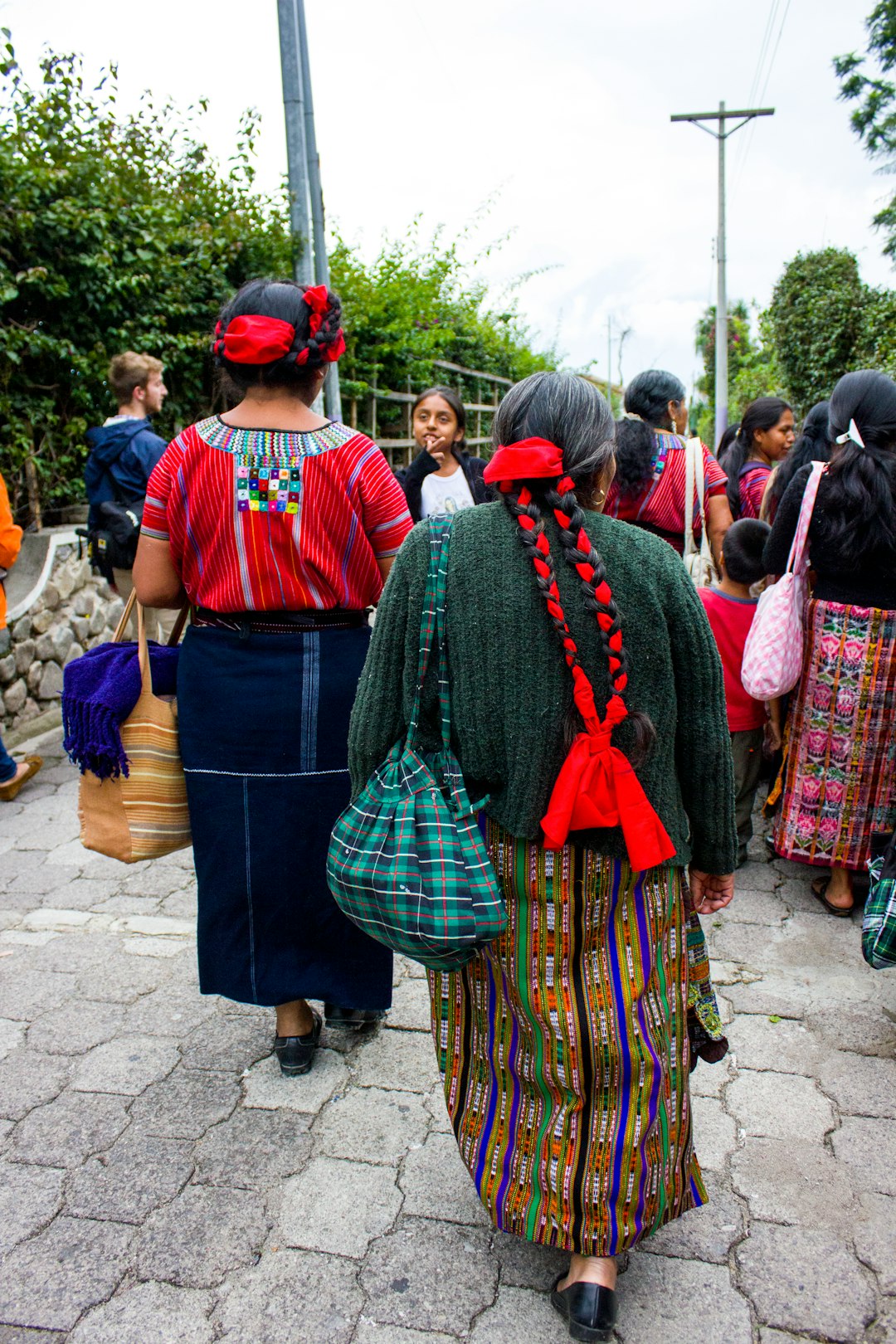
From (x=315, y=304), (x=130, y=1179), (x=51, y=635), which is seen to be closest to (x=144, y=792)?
(x=130, y=1179)

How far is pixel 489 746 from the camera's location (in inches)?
68.8

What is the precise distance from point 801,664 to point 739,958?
1018 mm

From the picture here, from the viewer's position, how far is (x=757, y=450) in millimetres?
5113

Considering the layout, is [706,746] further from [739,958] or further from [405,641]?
[739,958]

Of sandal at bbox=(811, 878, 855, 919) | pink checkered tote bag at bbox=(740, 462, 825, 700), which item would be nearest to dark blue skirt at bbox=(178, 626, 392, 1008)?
pink checkered tote bag at bbox=(740, 462, 825, 700)

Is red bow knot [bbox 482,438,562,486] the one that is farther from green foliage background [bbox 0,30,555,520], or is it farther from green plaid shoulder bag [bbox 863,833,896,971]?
green foliage background [bbox 0,30,555,520]

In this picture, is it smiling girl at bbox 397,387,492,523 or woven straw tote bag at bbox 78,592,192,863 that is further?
smiling girl at bbox 397,387,492,523

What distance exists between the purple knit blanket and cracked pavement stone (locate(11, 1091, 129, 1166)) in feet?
2.73

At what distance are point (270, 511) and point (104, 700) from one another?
2.11ft

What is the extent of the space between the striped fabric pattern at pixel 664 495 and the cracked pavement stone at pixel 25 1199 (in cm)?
303

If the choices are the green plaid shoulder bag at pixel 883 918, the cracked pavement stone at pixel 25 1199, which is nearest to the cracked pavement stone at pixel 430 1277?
the cracked pavement stone at pixel 25 1199

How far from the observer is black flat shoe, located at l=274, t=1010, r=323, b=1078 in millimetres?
2639

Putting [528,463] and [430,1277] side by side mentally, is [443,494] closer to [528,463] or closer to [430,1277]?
[528,463]

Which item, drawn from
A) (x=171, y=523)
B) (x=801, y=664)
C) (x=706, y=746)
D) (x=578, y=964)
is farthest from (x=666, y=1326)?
(x=801, y=664)
